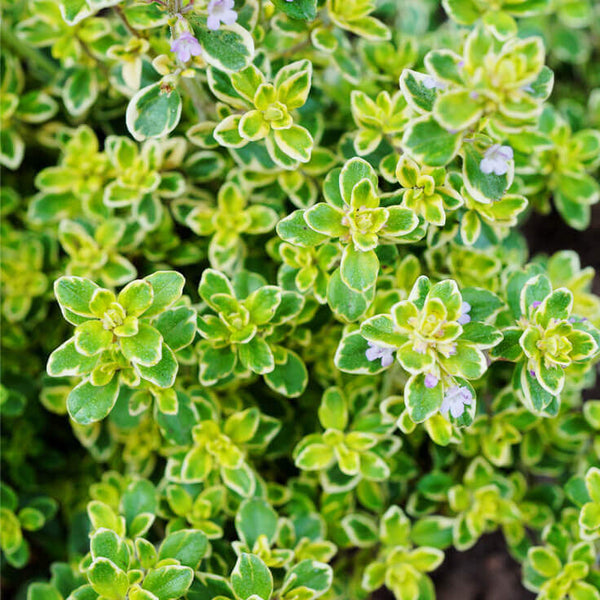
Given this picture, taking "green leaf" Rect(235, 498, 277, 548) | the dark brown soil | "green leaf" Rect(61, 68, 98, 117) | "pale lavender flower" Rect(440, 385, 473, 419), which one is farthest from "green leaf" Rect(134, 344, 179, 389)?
the dark brown soil

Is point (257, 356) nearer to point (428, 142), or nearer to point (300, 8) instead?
point (428, 142)


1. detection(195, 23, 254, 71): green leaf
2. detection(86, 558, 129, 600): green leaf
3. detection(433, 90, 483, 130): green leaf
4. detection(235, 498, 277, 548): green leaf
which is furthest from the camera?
detection(235, 498, 277, 548): green leaf

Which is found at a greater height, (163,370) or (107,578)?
(163,370)

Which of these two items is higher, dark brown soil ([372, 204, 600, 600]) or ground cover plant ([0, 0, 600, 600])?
ground cover plant ([0, 0, 600, 600])

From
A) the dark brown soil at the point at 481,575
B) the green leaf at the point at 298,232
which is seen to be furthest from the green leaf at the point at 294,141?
the dark brown soil at the point at 481,575

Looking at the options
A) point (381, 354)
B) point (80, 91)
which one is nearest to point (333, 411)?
point (381, 354)

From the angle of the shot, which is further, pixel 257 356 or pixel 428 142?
pixel 257 356

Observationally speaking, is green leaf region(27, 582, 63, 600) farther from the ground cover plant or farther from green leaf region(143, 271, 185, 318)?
green leaf region(143, 271, 185, 318)
